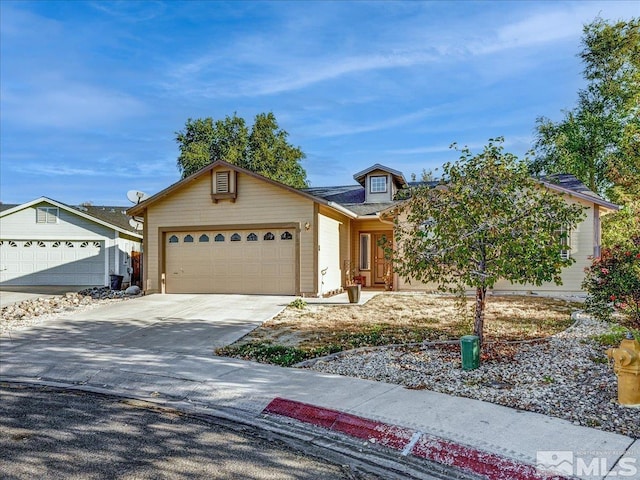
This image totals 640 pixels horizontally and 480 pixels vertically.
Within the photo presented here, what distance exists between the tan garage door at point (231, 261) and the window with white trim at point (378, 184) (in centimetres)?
610

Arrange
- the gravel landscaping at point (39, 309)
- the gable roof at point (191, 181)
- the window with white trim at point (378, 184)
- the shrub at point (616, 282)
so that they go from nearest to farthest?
1. the shrub at point (616, 282)
2. the gravel landscaping at point (39, 309)
3. the gable roof at point (191, 181)
4. the window with white trim at point (378, 184)

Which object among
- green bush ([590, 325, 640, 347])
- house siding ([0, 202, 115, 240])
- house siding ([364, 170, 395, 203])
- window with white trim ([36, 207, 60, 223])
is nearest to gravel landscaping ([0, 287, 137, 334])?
house siding ([0, 202, 115, 240])

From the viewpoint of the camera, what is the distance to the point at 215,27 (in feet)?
48.4

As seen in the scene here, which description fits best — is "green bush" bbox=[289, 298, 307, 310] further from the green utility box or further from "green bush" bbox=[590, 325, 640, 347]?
"green bush" bbox=[590, 325, 640, 347]

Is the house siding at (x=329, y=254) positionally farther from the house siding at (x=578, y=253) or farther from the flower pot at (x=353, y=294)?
the house siding at (x=578, y=253)

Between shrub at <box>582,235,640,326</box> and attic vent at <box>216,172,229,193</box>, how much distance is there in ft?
39.9

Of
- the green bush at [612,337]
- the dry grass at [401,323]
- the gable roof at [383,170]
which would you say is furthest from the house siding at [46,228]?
the green bush at [612,337]

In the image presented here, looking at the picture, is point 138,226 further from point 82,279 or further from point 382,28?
point 382,28

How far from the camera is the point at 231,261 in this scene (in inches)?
643

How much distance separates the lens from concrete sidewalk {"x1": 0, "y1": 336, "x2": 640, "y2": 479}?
4.00 m

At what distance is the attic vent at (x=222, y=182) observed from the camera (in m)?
16.4

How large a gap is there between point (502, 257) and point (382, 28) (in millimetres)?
10091

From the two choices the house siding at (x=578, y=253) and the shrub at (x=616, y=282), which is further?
the house siding at (x=578, y=253)

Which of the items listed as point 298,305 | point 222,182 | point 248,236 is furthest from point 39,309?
point 298,305
